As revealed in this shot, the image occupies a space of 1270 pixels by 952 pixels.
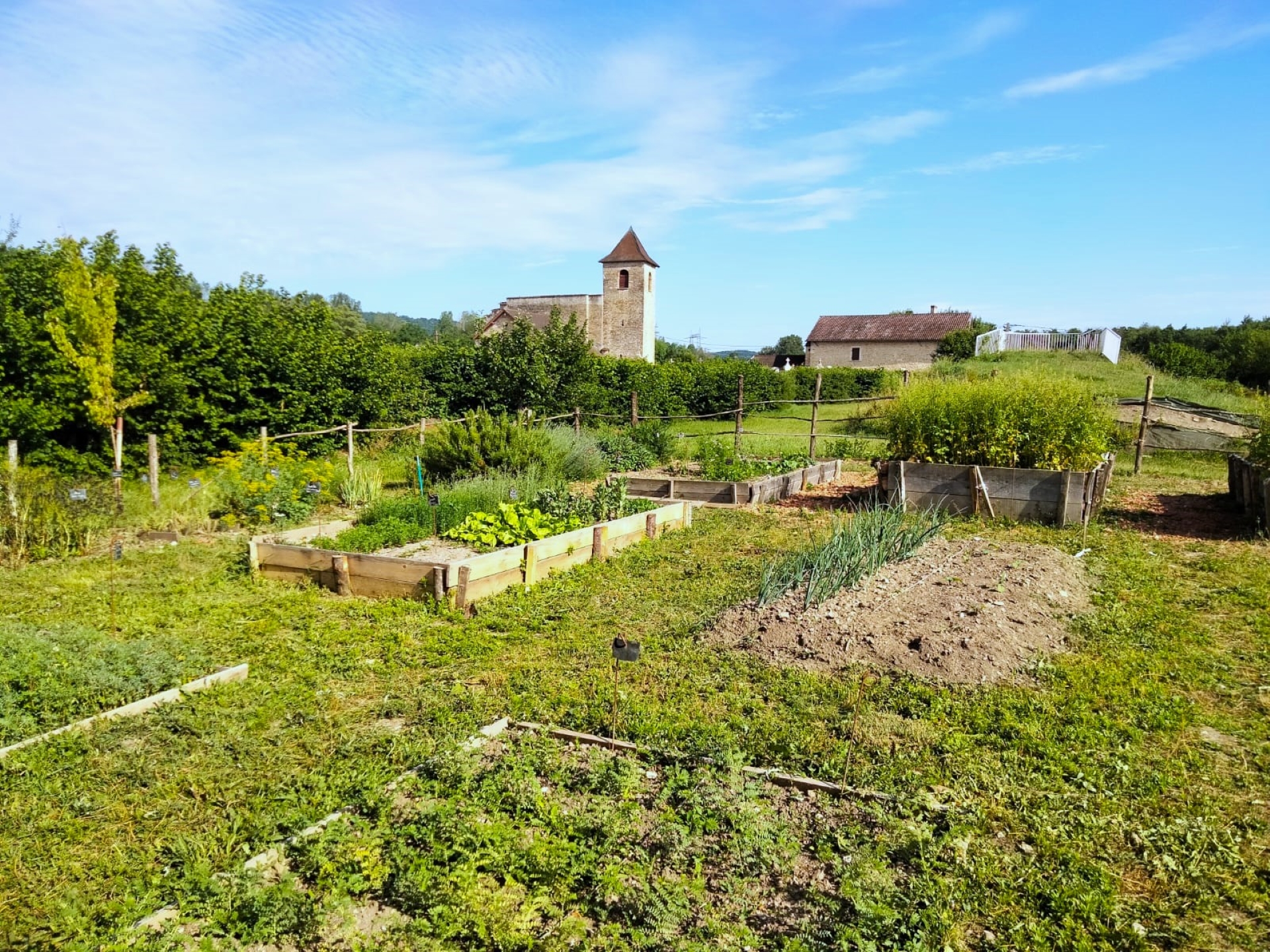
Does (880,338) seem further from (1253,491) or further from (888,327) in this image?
(1253,491)

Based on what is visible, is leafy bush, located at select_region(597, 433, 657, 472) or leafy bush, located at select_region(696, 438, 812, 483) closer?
leafy bush, located at select_region(696, 438, 812, 483)

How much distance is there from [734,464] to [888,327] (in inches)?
1406

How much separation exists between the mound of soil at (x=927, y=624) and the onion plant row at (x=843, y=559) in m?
0.09

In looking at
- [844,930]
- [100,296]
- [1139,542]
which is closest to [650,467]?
[1139,542]

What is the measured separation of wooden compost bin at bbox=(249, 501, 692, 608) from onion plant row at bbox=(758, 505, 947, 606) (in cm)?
201

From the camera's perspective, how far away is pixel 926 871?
2.89 meters

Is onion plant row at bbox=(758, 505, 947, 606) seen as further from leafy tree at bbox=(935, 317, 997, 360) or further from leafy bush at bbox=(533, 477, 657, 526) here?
leafy tree at bbox=(935, 317, 997, 360)

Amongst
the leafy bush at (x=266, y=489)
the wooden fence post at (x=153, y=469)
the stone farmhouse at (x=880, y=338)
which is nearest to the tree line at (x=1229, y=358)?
the stone farmhouse at (x=880, y=338)

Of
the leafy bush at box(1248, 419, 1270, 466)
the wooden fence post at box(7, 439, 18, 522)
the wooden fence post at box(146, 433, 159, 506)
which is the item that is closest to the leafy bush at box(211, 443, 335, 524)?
the wooden fence post at box(146, 433, 159, 506)

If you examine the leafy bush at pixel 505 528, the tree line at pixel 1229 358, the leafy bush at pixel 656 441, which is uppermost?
the tree line at pixel 1229 358

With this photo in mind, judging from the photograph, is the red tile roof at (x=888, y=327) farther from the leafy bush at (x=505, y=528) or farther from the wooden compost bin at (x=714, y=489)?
the leafy bush at (x=505, y=528)

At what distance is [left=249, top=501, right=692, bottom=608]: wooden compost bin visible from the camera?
6152mm

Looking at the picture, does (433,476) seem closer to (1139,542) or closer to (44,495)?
(44,495)

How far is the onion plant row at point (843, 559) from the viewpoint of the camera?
18.3ft
